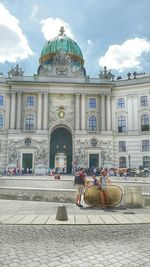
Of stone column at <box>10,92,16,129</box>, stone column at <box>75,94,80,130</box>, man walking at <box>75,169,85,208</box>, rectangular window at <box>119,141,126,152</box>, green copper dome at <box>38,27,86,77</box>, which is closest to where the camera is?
man walking at <box>75,169,85,208</box>

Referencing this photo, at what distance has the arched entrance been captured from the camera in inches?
2395

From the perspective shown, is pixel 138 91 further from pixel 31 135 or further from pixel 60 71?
pixel 31 135

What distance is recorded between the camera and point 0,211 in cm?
1408

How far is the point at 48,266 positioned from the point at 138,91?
58.8 m

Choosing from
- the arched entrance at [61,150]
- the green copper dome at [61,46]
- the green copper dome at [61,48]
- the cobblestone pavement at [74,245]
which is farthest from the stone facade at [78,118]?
the cobblestone pavement at [74,245]

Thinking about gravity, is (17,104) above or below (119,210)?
above

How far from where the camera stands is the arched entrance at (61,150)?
200 ft

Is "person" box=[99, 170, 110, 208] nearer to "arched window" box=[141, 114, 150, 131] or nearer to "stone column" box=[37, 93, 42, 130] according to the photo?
"stone column" box=[37, 93, 42, 130]

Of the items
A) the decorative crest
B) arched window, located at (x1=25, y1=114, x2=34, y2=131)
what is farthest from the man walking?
the decorative crest

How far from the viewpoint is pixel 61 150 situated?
61750 millimetres

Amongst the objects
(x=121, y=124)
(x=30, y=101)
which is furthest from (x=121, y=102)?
(x=30, y=101)

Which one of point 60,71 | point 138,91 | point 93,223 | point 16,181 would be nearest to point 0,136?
point 60,71

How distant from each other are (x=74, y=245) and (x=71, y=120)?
5441 centimetres

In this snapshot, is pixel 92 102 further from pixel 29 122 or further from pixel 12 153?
pixel 12 153
